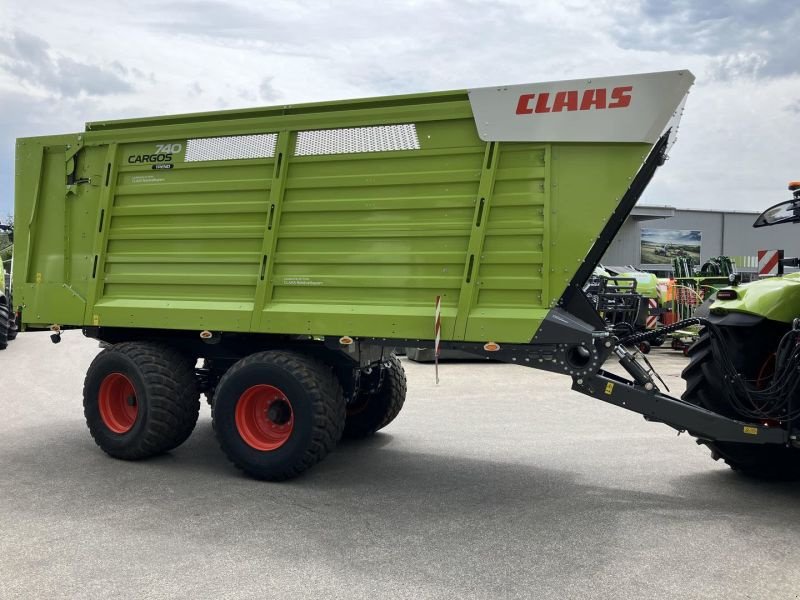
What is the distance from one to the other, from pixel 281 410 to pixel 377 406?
1.53 m

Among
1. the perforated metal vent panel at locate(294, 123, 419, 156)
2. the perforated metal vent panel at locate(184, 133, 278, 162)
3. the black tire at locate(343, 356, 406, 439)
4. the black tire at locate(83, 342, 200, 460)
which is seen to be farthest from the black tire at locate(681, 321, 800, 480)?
the black tire at locate(83, 342, 200, 460)

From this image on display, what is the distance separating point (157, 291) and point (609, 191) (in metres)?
3.70

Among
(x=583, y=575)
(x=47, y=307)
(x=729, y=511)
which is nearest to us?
(x=583, y=575)

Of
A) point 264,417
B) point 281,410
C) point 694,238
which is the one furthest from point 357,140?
point 694,238

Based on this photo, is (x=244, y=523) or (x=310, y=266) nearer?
(x=244, y=523)

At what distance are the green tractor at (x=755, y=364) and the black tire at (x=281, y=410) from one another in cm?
265

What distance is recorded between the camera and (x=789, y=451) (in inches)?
214

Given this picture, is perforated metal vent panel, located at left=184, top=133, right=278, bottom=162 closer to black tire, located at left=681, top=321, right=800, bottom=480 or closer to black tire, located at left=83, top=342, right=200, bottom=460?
black tire, located at left=83, top=342, right=200, bottom=460

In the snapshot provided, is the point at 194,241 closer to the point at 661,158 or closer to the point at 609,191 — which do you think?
the point at 609,191

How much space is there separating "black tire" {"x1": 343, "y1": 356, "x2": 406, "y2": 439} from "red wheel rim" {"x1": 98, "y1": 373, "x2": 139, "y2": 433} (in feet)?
6.57

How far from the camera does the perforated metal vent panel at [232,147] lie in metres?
5.79

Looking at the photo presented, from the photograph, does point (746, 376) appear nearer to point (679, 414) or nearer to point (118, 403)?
point (679, 414)

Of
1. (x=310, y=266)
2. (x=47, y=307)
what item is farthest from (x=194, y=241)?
(x=47, y=307)

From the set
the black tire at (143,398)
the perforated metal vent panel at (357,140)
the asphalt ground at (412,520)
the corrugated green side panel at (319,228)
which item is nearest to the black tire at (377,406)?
the asphalt ground at (412,520)
